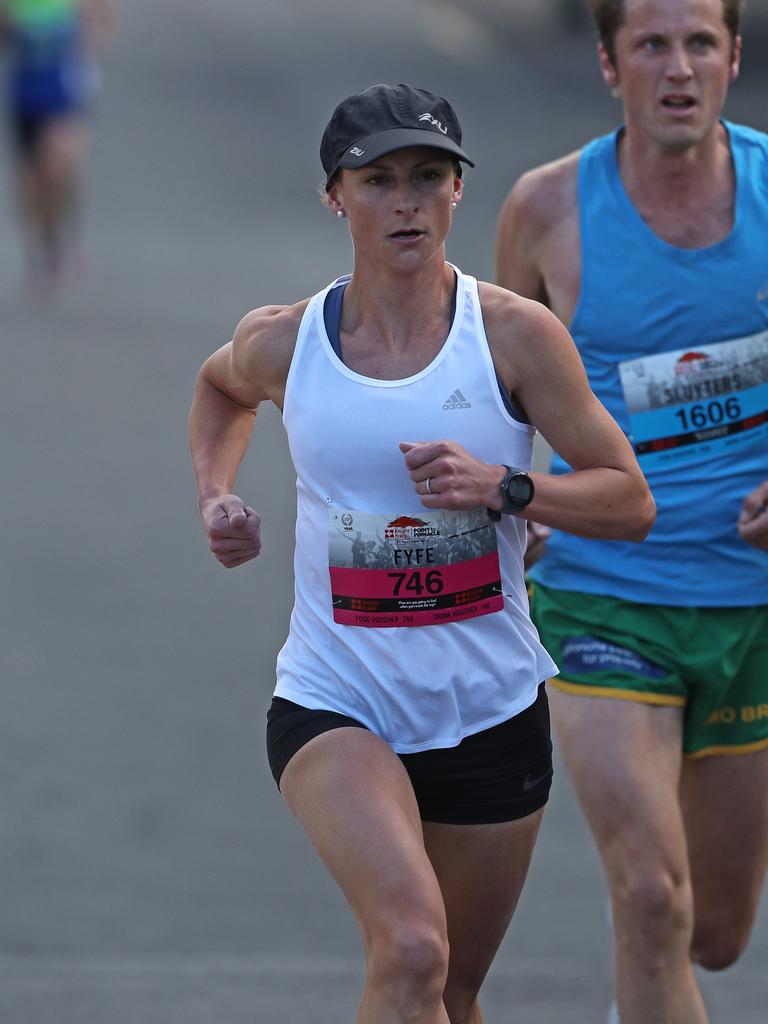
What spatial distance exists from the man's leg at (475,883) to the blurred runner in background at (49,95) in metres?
12.4

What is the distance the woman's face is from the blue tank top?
1.01m

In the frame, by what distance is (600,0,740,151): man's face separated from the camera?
182 inches

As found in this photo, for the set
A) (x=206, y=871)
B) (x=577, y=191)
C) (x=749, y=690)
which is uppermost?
(x=577, y=191)

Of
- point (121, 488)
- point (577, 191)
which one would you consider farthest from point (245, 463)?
point (577, 191)

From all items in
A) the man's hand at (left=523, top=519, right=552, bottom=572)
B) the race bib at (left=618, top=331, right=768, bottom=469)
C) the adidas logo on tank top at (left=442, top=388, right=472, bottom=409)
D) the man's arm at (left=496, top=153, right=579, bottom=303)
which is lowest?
the man's hand at (left=523, top=519, right=552, bottom=572)

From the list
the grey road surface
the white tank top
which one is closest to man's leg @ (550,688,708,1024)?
the grey road surface

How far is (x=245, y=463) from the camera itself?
11570 mm

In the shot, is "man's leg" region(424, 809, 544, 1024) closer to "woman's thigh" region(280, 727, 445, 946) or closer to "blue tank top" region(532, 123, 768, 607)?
"woman's thigh" region(280, 727, 445, 946)

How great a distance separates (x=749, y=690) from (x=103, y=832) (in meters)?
2.80

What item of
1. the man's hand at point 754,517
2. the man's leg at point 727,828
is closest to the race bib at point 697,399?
the man's hand at point 754,517

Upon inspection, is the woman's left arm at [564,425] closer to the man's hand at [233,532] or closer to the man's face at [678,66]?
the man's hand at [233,532]

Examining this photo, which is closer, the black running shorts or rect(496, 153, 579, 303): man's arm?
the black running shorts

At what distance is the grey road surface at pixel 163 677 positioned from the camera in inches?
235

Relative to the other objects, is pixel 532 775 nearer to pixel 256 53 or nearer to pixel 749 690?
pixel 749 690
